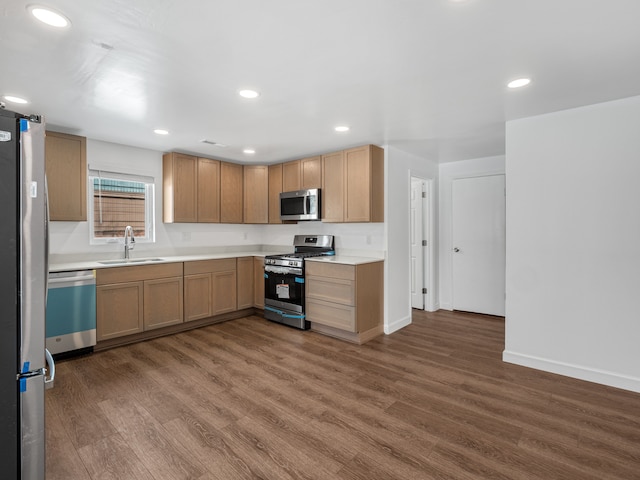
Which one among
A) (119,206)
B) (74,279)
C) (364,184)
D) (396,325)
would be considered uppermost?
(364,184)

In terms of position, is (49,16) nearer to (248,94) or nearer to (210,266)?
(248,94)

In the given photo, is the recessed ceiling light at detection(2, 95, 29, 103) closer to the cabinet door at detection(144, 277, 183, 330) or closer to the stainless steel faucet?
the stainless steel faucet

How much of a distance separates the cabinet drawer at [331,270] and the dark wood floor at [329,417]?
82 cm

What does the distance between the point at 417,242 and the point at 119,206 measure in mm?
4294

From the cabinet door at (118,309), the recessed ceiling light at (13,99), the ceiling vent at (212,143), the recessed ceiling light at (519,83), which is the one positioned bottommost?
the cabinet door at (118,309)

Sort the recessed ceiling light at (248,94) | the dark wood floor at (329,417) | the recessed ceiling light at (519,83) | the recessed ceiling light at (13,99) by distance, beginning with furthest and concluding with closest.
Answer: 1. the recessed ceiling light at (13,99)
2. the recessed ceiling light at (248,94)
3. the recessed ceiling light at (519,83)
4. the dark wood floor at (329,417)

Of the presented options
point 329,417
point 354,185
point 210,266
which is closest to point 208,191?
point 210,266

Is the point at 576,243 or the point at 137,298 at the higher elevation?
the point at 576,243

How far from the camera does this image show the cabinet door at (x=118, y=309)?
3.47 meters

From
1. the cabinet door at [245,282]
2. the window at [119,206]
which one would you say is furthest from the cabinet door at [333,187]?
the window at [119,206]

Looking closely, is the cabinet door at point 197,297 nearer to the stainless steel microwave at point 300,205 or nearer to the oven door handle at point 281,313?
the oven door handle at point 281,313

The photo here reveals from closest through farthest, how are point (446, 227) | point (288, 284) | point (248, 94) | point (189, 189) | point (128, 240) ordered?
point (248, 94) < point (128, 240) < point (288, 284) < point (189, 189) < point (446, 227)

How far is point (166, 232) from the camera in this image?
4602 mm

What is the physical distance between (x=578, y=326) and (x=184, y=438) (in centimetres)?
325
